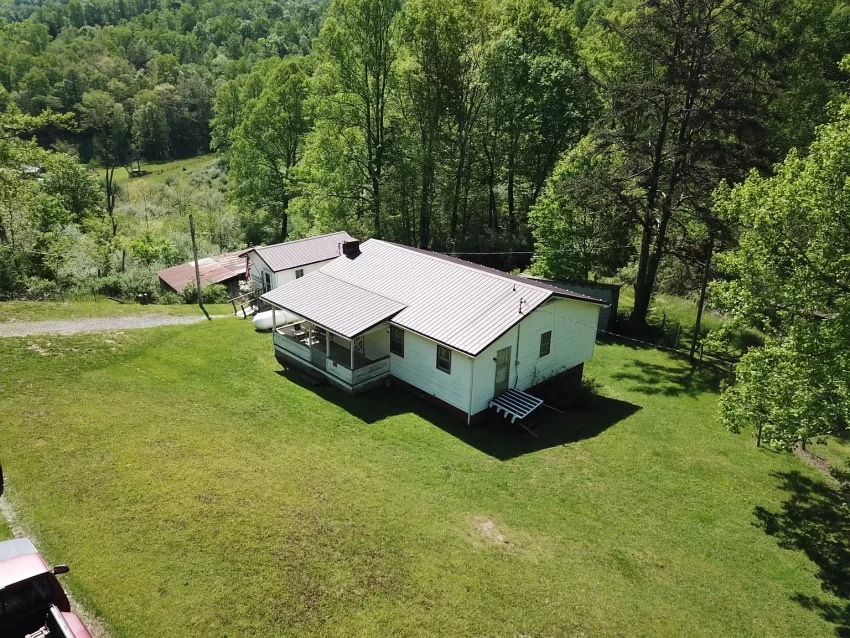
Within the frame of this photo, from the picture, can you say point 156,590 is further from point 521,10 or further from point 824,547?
point 521,10

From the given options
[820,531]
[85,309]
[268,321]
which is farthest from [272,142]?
[820,531]

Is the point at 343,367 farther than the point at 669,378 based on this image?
No

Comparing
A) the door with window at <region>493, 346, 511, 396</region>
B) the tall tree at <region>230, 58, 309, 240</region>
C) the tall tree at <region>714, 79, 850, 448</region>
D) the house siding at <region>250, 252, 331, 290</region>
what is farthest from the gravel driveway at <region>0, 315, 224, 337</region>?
the tall tree at <region>714, 79, 850, 448</region>

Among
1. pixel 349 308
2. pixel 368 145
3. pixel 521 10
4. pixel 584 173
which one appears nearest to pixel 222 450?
pixel 349 308

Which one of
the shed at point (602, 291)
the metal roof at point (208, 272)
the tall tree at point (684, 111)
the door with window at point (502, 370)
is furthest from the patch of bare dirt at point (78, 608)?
the tall tree at point (684, 111)

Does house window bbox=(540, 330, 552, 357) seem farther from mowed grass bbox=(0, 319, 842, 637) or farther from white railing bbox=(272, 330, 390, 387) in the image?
white railing bbox=(272, 330, 390, 387)

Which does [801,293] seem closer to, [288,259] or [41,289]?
[288,259]

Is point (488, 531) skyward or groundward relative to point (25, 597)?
groundward
